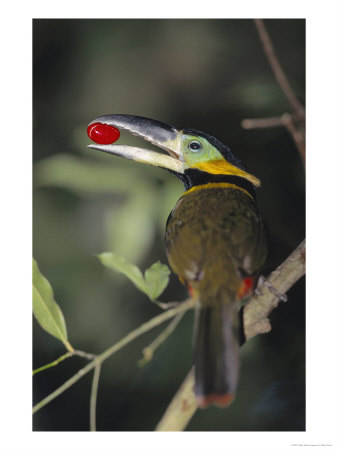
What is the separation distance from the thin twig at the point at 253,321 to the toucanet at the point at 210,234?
0.13 meters

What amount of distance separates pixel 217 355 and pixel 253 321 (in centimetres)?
33

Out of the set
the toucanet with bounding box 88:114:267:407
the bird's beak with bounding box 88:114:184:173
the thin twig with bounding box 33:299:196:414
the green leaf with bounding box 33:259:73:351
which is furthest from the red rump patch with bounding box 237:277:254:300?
the green leaf with bounding box 33:259:73:351

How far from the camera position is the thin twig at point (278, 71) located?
2.63m

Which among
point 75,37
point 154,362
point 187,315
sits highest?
point 75,37

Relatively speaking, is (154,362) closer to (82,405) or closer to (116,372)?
(116,372)

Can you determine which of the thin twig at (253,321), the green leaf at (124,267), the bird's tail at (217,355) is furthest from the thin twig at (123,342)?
the bird's tail at (217,355)

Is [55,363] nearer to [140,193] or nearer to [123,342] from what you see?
[123,342]

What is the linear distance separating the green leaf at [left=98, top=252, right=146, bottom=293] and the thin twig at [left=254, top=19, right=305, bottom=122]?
1.08 metres

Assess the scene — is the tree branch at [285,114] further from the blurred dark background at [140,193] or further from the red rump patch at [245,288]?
the red rump patch at [245,288]

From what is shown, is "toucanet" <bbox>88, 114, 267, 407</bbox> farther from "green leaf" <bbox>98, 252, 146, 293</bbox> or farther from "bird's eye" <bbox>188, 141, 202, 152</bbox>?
"green leaf" <bbox>98, 252, 146, 293</bbox>
